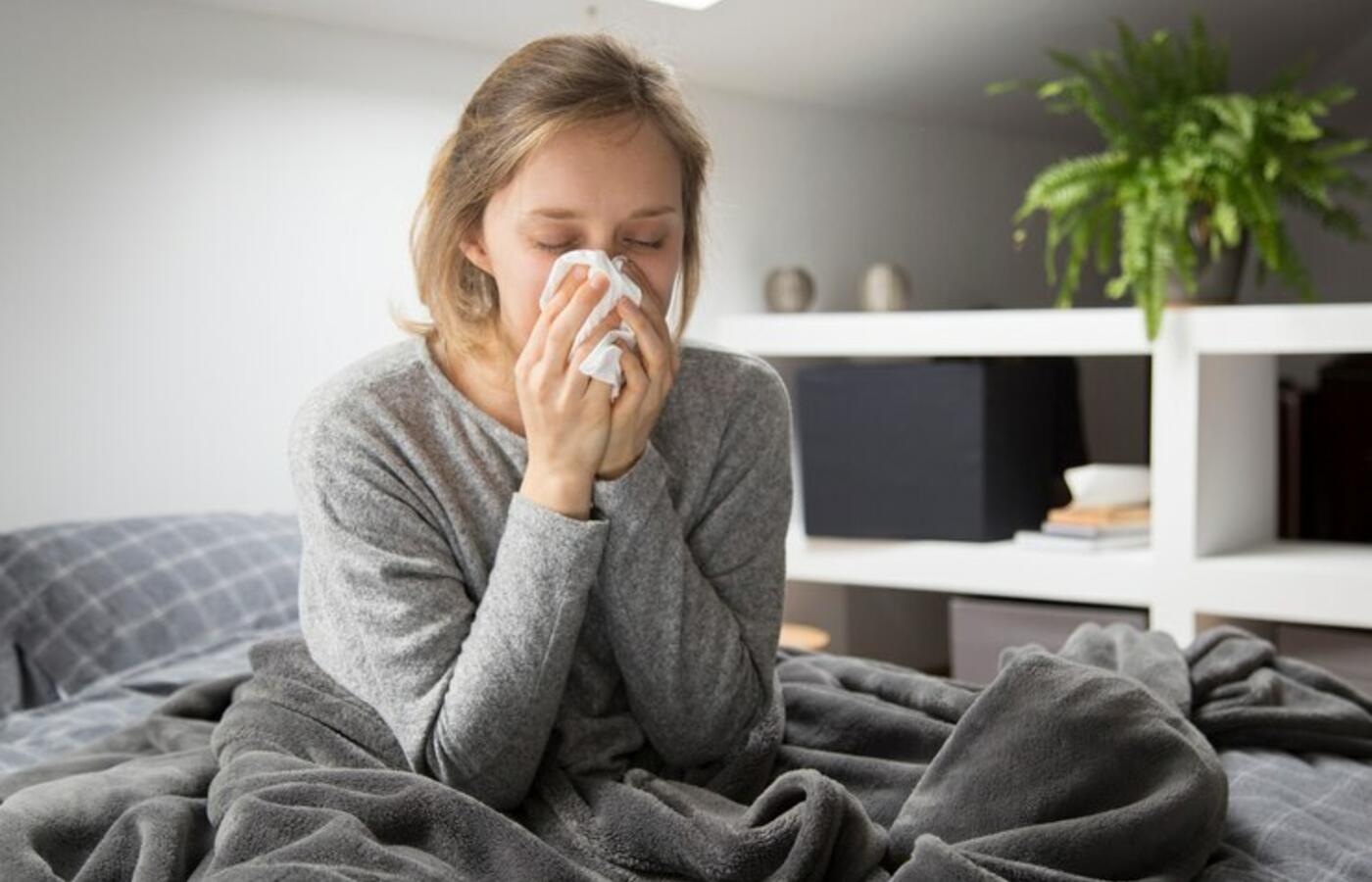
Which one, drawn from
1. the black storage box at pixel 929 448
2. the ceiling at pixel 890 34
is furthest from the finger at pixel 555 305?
the black storage box at pixel 929 448

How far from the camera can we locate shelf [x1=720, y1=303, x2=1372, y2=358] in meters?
2.64

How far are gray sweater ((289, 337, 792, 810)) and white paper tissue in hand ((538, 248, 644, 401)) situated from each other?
3.4 inches

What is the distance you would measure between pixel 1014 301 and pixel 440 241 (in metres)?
3.16

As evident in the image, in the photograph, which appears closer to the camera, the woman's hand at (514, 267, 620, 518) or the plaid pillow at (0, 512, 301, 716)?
the woman's hand at (514, 267, 620, 518)

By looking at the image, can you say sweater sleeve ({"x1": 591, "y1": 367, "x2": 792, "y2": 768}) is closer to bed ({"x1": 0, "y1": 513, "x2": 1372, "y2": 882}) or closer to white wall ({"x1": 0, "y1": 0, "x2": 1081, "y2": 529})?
bed ({"x1": 0, "y1": 513, "x2": 1372, "y2": 882})

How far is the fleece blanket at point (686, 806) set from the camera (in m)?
1.06

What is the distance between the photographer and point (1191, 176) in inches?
112

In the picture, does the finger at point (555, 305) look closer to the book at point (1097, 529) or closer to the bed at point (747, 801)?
the bed at point (747, 801)

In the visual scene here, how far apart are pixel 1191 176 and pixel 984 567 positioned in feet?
2.73

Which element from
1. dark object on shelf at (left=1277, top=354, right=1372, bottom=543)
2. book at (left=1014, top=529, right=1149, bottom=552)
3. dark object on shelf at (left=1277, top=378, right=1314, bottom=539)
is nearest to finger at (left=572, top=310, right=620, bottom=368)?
book at (left=1014, top=529, right=1149, bottom=552)

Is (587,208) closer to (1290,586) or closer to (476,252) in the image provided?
(476,252)

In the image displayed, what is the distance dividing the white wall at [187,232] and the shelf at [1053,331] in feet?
2.73

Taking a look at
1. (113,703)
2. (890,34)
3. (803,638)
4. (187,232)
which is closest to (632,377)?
(113,703)

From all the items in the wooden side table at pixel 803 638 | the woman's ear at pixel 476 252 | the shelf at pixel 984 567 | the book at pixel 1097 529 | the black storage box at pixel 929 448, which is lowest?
the wooden side table at pixel 803 638
